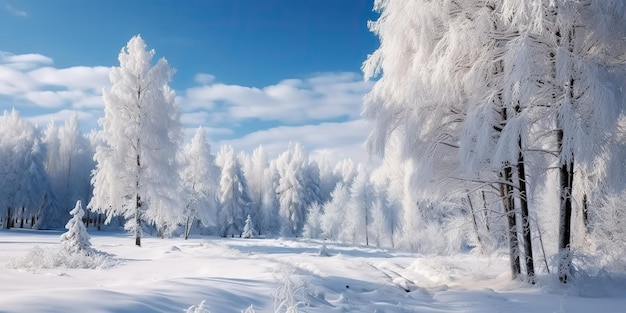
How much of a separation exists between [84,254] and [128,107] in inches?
413

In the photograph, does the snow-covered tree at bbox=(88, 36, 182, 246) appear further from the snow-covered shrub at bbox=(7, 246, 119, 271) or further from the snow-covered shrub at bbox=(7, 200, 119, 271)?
the snow-covered shrub at bbox=(7, 246, 119, 271)

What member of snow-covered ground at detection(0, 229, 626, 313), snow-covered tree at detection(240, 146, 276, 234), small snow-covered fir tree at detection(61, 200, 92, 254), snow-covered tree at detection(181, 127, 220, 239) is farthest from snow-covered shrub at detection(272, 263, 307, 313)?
snow-covered tree at detection(240, 146, 276, 234)

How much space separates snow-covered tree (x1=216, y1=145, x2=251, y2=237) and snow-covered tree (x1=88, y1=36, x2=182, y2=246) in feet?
90.0

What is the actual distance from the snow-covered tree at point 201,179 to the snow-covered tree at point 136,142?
1223 centimetres

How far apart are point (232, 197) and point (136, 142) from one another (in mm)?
29389

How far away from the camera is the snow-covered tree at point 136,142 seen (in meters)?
20.2

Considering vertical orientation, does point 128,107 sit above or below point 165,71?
below

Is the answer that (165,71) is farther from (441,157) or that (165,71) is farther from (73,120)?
(73,120)

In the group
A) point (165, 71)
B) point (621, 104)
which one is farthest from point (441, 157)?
point (165, 71)

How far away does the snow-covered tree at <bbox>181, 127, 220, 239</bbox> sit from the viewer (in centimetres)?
3378

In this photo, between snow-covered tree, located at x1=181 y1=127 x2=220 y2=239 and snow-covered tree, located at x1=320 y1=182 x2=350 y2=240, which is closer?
snow-covered tree, located at x1=181 y1=127 x2=220 y2=239

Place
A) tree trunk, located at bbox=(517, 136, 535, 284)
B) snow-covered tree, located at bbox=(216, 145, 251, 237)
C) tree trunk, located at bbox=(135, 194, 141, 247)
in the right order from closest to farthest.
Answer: tree trunk, located at bbox=(517, 136, 535, 284) < tree trunk, located at bbox=(135, 194, 141, 247) < snow-covered tree, located at bbox=(216, 145, 251, 237)

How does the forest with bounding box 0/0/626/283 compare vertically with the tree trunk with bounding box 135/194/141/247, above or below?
above

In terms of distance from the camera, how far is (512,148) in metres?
7.79
